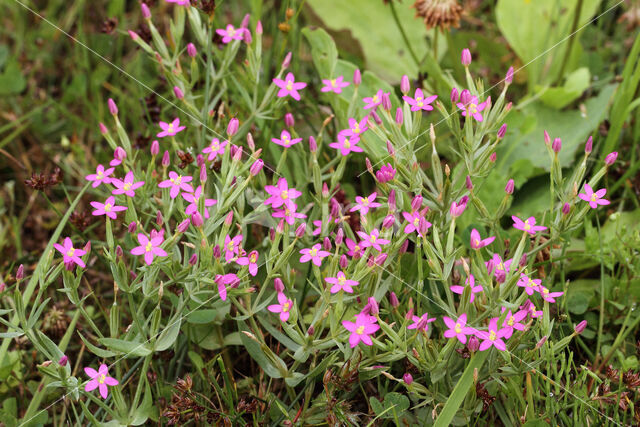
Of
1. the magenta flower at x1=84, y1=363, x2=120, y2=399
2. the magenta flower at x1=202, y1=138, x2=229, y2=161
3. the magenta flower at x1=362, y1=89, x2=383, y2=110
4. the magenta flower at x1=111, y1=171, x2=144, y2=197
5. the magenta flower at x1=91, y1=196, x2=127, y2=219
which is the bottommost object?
the magenta flower at x1=84, y1=363, x2=120, y2=399

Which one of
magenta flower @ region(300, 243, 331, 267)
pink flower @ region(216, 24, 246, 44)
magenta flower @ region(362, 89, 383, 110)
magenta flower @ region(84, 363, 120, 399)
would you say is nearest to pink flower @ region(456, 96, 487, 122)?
magenta flower @ region(362, 89, 383, 110)

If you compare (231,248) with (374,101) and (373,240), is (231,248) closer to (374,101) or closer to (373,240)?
(373,240)

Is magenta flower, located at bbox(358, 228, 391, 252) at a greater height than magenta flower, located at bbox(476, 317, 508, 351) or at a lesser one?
greater

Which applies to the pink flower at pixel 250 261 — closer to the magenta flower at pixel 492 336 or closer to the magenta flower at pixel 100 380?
the magenta flower at pixel 100 380

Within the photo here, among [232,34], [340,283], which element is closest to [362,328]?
[340,283]

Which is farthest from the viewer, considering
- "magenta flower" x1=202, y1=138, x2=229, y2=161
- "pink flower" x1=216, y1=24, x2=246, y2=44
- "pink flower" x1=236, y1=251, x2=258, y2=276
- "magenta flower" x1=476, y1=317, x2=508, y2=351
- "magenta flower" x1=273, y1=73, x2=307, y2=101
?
"pink flower" x1=216, y1=24, x2=246, y2=44

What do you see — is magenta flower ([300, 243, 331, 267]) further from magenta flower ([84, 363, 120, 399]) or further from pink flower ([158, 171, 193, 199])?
magenta flower ([84, 363, 120, 399])

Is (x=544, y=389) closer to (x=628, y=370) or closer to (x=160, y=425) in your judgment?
(x=628, y=370)
